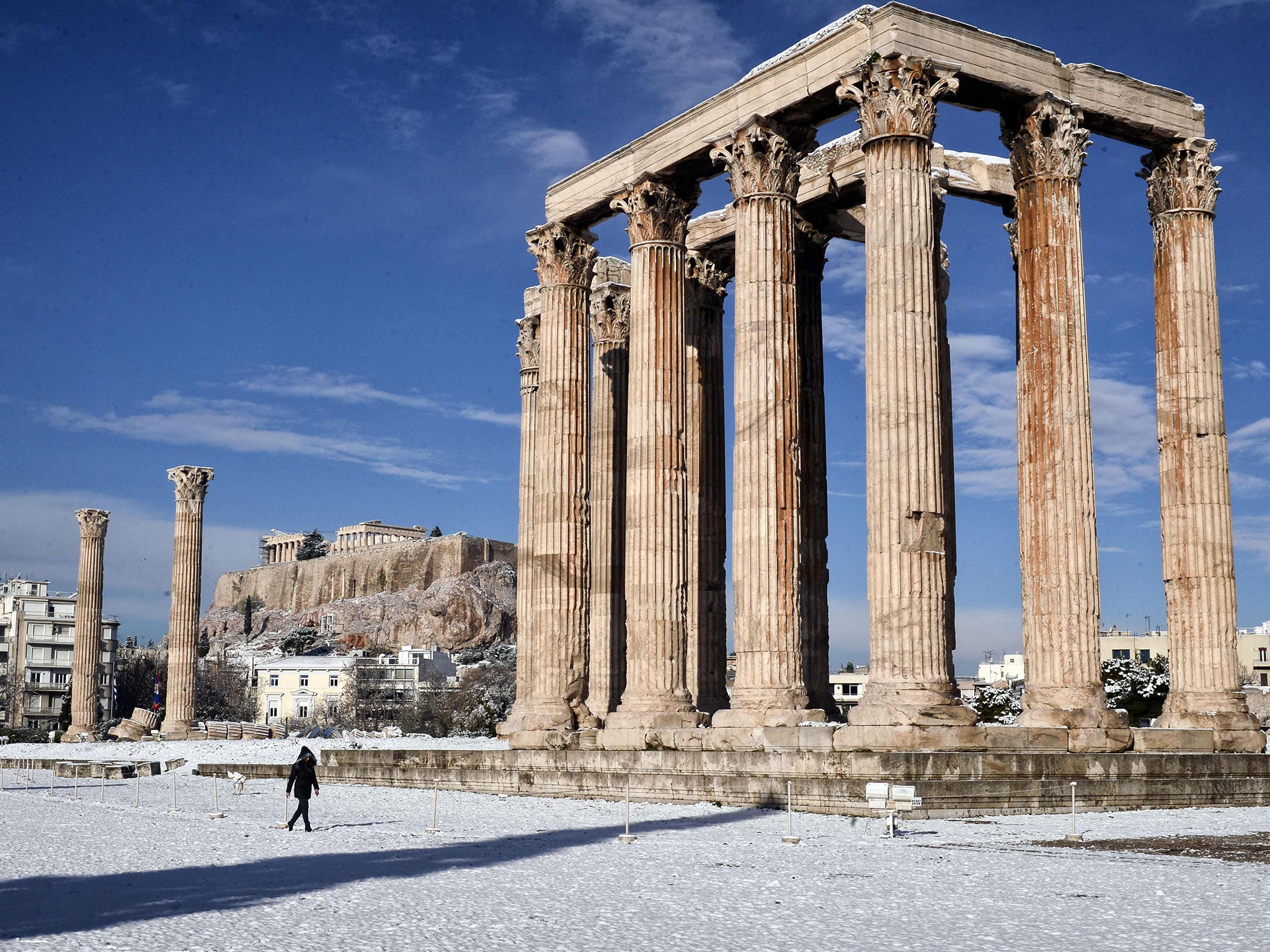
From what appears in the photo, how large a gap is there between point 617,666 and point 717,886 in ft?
81.2

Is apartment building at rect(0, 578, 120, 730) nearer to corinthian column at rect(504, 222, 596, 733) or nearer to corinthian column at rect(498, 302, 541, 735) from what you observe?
corinthian column at rect(498, 302, 541, 735)

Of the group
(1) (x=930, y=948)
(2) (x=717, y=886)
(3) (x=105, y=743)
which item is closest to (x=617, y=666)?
(2) (x=717, y=886)

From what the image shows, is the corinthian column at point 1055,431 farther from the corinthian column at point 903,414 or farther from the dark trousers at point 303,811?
the dark trousers at point 303,811

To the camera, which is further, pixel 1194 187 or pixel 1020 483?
pixel 1194 187

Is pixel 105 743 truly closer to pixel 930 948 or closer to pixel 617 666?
pixel 617 666

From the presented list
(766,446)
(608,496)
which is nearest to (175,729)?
(608,496)

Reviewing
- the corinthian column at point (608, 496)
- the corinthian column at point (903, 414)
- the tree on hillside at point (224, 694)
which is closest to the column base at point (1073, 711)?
the corinthian column at point (903, 414)

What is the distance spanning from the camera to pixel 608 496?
42.4m

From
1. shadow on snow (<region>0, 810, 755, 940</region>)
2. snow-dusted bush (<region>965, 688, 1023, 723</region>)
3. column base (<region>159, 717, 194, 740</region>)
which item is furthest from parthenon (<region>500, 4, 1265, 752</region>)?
column base (<region>159, 717, 194, 740</region>)

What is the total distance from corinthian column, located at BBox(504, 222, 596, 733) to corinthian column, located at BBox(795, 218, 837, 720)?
226 inches

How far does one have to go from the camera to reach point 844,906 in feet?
48.6

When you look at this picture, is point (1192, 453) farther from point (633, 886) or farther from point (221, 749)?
point (221, 749)

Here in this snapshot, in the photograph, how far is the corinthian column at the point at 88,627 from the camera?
82.2m

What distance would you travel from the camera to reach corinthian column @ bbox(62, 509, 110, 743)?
82188 mm
